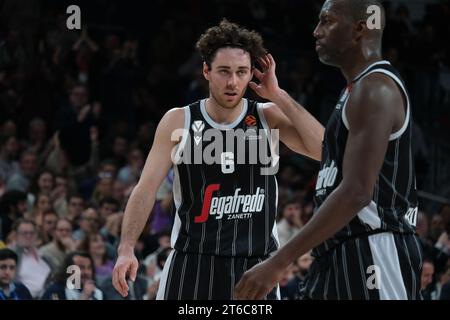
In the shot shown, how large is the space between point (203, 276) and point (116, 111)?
875 centimetres

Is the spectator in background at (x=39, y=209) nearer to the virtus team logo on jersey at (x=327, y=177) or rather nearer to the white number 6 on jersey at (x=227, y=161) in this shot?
the white number 6 on jersey at (x=227, y=161)

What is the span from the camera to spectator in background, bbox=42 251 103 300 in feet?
28.1

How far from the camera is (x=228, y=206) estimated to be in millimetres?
5602

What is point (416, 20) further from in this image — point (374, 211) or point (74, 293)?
point (374, 211)

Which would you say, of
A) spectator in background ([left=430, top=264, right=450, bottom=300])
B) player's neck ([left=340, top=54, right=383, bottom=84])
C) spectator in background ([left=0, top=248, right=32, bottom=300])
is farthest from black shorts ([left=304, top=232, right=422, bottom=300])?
spectator in background ([left=430, top=264, right=450, bottom=300])

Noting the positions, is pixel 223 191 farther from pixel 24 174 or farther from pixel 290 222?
pixel 24 174

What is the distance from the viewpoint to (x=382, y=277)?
4.29 metres

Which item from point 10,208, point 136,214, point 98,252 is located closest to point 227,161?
point 136,214

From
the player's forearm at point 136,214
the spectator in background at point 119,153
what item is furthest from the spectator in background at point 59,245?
the player's forearm at point 136,214

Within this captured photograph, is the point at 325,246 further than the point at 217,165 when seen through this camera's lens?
No

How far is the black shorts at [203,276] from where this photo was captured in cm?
556
